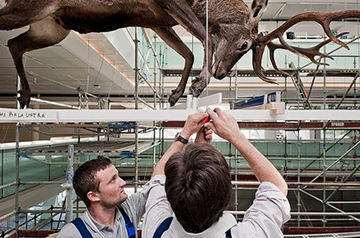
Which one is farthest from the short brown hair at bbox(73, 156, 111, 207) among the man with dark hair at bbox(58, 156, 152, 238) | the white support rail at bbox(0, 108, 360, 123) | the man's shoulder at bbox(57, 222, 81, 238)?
the white support rail at bbox(0, 108, 360, 123)

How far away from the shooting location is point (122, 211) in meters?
0.97

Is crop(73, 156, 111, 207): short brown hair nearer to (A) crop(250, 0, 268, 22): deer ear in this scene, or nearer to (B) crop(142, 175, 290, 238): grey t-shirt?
(B) crop(142, 175, 290, 238): grey t-shirt

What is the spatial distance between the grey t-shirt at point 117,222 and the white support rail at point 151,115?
17 centimetres

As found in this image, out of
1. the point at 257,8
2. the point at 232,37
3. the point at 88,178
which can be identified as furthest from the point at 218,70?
the point at 88,178

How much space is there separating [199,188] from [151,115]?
0.94 feet

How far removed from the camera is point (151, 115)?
2.50 feet

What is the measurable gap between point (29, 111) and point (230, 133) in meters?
0.51

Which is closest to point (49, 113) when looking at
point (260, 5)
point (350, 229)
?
point (260, 5)

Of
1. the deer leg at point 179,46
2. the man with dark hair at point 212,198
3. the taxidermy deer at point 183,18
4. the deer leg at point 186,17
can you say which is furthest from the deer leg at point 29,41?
the man with dark hair at point 212,198

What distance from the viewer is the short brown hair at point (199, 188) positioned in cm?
52

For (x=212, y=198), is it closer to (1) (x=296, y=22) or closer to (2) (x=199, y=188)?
(2) (x=199, y=188)

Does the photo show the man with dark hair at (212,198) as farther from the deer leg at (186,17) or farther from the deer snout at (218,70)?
the deer snout at (218,70)

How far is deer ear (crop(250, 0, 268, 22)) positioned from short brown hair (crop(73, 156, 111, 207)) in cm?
74

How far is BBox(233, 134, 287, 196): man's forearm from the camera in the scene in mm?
589
